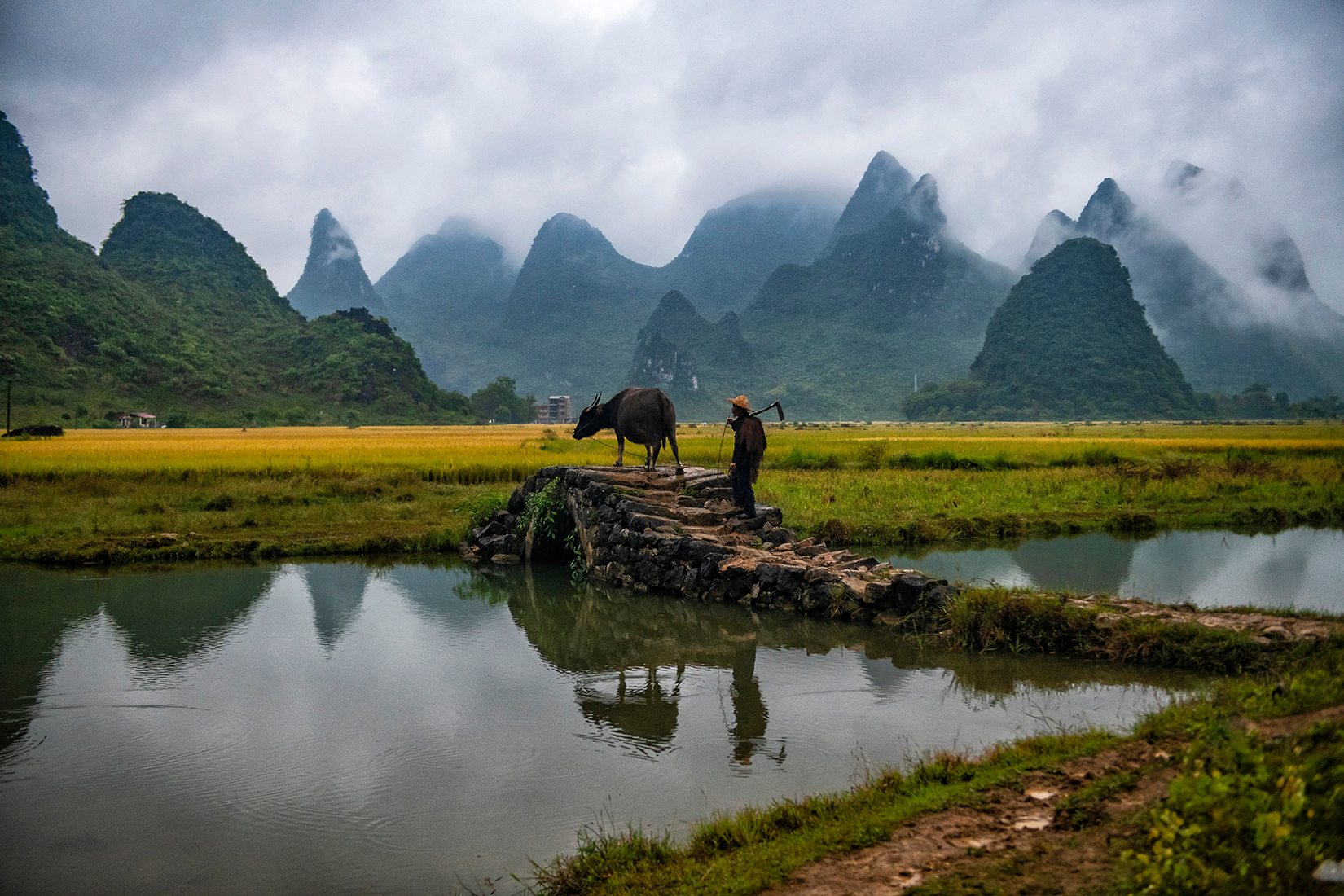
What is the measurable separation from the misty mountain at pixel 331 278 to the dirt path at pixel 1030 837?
147 meters

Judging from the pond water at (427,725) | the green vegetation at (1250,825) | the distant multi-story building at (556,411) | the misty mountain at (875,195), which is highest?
the misty mountain at (875,195)

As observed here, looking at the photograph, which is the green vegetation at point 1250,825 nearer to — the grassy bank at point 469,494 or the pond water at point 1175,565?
the pond water at point 1175,565

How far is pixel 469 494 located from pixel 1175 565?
35.2ft

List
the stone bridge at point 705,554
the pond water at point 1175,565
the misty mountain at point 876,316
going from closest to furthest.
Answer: the stone bridge at point 705,554 → the pond water at point 1175,565 → the misty mountain at point 876,316

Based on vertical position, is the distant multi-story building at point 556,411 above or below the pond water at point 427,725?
above

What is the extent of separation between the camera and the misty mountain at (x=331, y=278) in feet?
461

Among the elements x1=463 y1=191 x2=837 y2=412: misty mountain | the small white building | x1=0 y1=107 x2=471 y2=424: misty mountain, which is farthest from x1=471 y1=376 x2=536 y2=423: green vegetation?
x1=463 y1=191 x2=837 y2=412: misty mountain

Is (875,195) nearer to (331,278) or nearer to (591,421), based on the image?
(331,278)

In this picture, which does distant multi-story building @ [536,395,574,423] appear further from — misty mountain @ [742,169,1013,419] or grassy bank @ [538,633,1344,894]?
grassy bank @ [538,633,1344,894]

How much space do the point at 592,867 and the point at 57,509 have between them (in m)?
13.2

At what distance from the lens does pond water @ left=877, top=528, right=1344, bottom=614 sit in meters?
8.01

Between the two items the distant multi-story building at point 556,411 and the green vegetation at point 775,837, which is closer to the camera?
the green vegetation at point 775,837

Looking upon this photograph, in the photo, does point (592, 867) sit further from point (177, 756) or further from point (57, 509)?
point (57, 509)

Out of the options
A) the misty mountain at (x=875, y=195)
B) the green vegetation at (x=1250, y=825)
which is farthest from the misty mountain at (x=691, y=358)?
the green vegetation at (x=1250, y=825)
